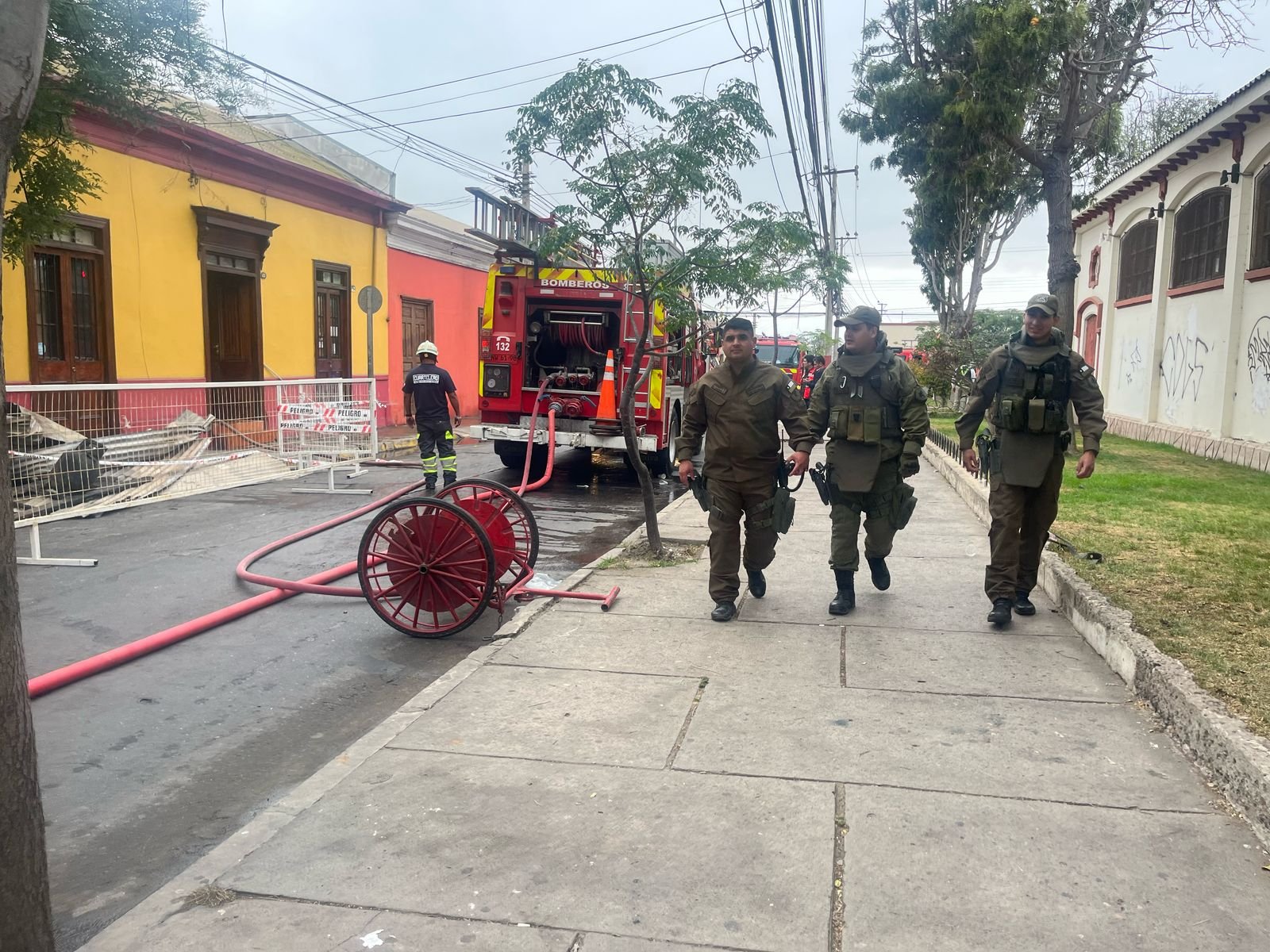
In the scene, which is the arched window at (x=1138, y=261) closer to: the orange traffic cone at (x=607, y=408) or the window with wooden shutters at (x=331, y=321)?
the orange traffic cone at (x=607, y=408)

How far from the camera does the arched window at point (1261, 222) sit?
1341 centimetres

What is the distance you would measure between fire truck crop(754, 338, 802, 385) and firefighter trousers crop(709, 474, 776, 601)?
18.1 metres

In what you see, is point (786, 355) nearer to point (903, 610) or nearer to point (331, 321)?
point (331, 321)

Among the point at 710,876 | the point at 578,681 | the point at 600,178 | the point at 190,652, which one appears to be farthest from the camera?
the point at 600,178

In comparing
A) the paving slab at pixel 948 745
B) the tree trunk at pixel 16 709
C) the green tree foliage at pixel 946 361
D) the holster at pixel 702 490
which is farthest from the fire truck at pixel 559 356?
the green tree foliage at pixel 946 361

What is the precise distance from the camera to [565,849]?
122 inches

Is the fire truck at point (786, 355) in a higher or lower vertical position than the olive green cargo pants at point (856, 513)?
higher

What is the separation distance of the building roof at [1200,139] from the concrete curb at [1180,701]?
10254mm

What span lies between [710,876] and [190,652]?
3.72 m

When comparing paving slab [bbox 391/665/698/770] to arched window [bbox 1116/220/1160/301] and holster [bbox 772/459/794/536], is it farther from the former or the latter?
arched window [bbox 1116/220/1160/301]

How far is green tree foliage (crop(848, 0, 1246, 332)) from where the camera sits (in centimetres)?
1259

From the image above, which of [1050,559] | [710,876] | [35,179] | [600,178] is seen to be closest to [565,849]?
[710,876]

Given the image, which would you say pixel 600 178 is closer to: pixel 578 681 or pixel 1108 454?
pixel 578 681

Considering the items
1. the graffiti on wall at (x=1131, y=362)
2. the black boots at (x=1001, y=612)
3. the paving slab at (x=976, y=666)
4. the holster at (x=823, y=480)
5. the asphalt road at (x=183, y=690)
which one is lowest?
the asphalt road at (x=183, y=690)
